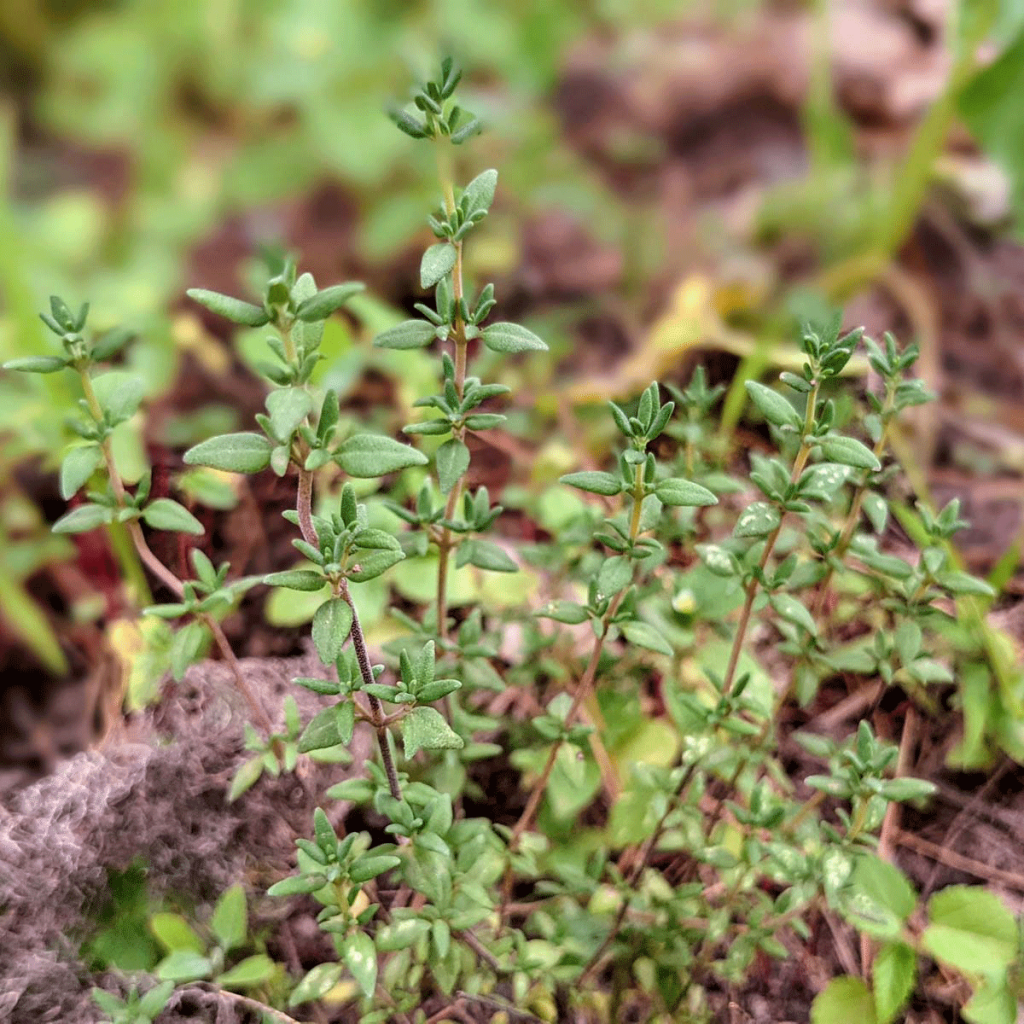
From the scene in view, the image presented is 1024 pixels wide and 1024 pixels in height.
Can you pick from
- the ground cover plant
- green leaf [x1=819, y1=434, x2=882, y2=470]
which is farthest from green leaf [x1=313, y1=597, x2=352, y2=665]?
green leaf [x1=819, y1=434, x2=882, y2=470]

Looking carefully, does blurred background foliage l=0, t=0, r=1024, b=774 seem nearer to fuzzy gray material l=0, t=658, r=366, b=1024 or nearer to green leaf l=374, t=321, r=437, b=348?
fuzzy gray material l=0, t=658, r=366, b=1024

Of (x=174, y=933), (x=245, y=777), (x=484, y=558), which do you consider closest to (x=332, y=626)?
(x=484, y=558)

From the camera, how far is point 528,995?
4.19 ft

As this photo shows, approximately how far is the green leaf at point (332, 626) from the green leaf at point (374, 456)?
0.13 meters

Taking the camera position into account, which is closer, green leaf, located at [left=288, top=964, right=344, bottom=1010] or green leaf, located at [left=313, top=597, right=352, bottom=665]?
green leaf, located at [left=313, top=597, right=352, bottom=665]

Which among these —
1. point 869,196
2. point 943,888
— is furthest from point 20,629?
point 869,196

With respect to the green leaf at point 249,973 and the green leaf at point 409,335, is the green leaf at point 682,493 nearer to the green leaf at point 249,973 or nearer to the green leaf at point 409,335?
the green leaf at point 409,335

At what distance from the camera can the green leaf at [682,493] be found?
1028 mm

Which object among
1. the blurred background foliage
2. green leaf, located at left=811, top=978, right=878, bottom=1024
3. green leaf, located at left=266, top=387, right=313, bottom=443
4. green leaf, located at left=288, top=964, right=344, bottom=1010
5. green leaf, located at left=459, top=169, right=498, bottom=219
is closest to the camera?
green leaf, located at left=266, top=387, right=313, bottom=443

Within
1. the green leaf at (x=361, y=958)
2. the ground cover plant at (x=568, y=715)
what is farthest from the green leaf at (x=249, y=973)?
the green leaf at (x=361, y=958)

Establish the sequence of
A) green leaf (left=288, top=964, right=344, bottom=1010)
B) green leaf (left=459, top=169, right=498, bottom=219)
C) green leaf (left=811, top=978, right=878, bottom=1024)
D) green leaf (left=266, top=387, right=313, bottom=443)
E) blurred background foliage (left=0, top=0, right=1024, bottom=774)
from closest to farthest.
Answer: green leaf (left=266, top=387, right=313, bottom=443), green leaf (left=459, top=169, right=498, bottom=219), green leaf (left=288, top=964, right=344, bottom=1010), green leaf (left=811, top=978, right=878, bottom=1024), blurred background foliage (left=0, top=0, right=1024, bottom=774)

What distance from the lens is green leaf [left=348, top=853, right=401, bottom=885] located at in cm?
104

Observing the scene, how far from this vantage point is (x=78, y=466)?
1113mm

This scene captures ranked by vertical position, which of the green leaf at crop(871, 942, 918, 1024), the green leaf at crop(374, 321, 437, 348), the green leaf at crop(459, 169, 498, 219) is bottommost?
the green leaf at crop(871, 942, 918, 1024)
